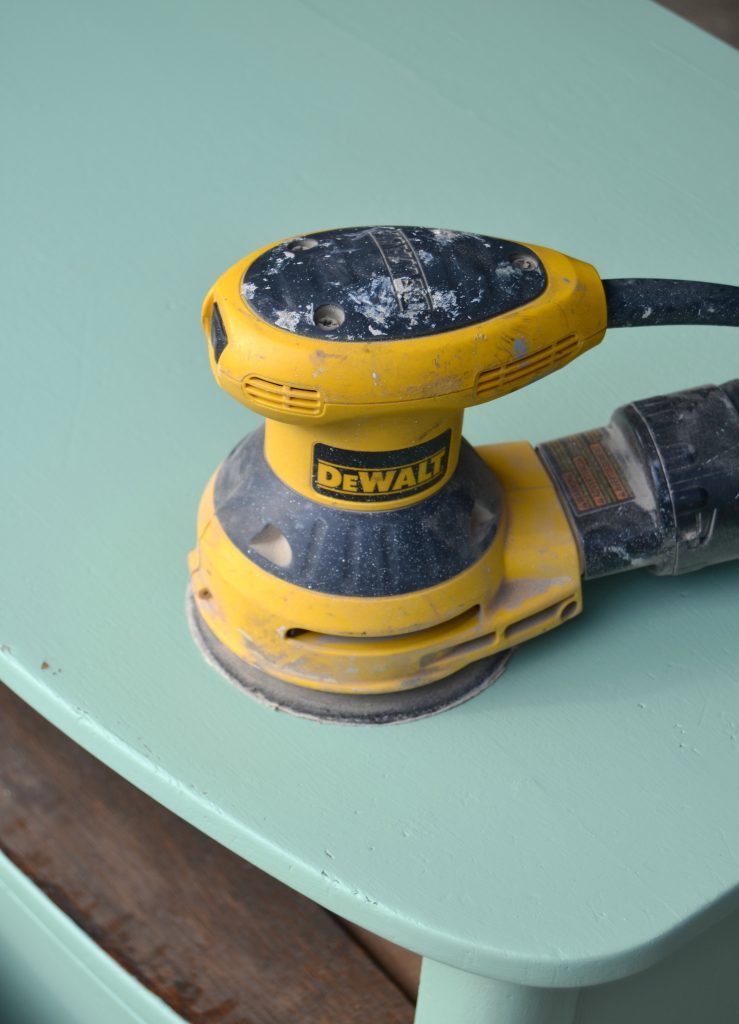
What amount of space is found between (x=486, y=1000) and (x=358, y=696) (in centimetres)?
20

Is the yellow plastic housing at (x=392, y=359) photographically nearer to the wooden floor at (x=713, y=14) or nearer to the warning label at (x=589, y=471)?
the warning label at (x=589, y=471)

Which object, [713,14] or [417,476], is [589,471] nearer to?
[417,476]

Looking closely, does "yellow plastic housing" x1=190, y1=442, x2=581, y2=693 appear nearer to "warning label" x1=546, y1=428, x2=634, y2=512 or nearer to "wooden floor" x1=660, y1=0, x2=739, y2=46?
"warning label" x1=546, y1=428, x2=634, y2=512

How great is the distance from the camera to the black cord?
2.57ft

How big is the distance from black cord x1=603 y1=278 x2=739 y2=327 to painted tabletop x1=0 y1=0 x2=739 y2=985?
22cm

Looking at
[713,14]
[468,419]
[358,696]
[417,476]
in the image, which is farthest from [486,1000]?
[713,14]

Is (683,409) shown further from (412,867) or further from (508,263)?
(412,867)

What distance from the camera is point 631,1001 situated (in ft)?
2.97

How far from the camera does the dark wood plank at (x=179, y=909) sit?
106 centimetres

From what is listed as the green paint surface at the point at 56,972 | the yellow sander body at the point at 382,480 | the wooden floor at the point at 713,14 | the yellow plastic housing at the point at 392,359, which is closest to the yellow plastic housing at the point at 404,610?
the yellow sander body at the point at 382,480

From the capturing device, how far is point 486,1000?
0.81 meters

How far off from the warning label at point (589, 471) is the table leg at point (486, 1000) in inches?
12.1

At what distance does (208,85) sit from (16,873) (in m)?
0.79

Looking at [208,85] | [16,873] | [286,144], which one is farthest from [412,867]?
[208,85]
